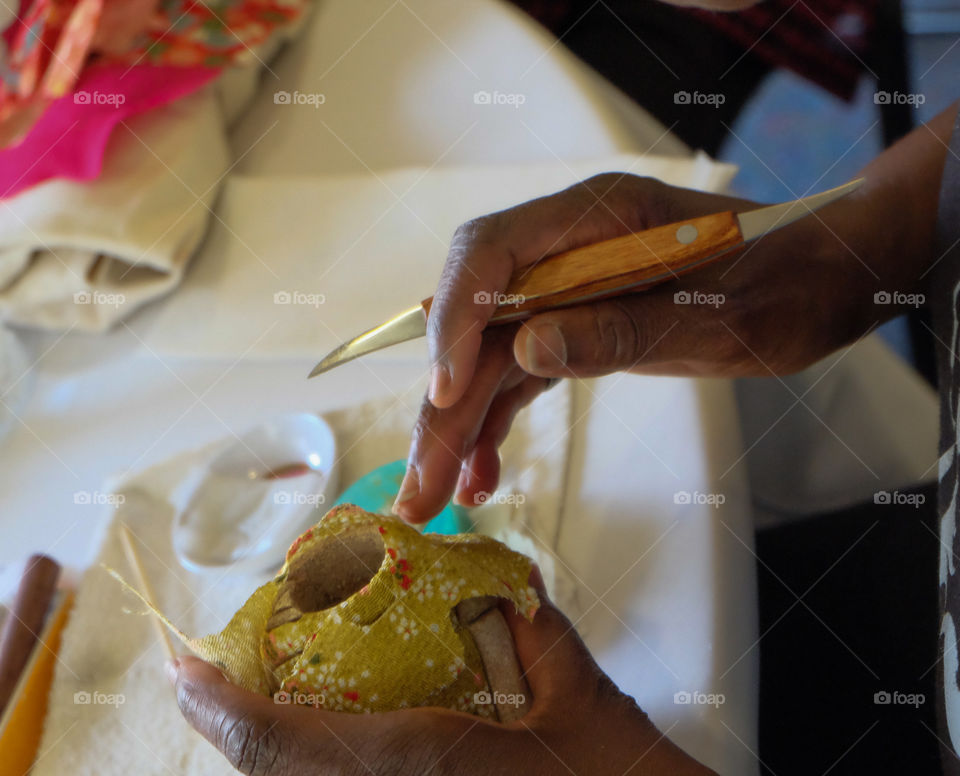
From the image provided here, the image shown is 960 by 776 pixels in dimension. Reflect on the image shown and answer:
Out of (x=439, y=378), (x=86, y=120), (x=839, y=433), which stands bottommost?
(x=839, y=433)

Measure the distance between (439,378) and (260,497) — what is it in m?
0.15

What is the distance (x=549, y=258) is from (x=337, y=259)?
0.82 ft

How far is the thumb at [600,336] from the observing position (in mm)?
434

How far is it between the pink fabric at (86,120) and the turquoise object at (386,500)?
0.36 meters

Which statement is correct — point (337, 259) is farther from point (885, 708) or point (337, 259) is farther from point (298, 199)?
point (885, 708)

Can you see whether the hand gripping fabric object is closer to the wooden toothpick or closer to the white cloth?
the wooden toothpick

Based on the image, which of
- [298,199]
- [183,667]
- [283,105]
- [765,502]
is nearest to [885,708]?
[765,502]

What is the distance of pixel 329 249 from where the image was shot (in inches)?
25.6

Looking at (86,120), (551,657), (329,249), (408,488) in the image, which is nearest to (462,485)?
(408,488)

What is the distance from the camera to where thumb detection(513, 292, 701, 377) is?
434mm

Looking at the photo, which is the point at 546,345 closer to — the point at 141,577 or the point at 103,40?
the point at 141,577

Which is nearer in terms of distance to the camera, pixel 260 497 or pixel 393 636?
pixel 393 636

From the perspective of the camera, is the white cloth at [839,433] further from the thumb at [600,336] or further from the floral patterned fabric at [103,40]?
the floral patterned fabric at [103,40]

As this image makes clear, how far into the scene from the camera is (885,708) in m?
0.54
